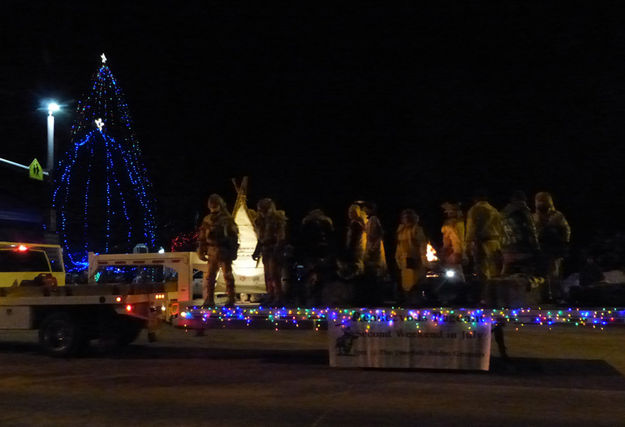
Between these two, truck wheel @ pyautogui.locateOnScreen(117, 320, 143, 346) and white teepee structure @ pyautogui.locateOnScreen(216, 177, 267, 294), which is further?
white teepee structure @ pyautogui.locateOnScreen(216, 177, 267, 294)

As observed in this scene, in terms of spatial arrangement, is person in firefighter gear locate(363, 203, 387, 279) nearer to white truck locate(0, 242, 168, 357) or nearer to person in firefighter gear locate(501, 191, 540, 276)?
person in firefighter gear locate(501, 191, 540, 276)

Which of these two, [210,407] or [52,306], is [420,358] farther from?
[52,306]

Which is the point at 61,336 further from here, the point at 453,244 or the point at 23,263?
the point at 453,244

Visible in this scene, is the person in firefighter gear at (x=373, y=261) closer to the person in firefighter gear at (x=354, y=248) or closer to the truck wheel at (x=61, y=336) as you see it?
the person in firefighter gear at (x=354, y=248)

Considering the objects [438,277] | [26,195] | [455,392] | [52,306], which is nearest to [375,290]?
[438,277]

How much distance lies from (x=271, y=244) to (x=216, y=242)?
84 centimetres

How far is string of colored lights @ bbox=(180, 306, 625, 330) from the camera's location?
929 cm

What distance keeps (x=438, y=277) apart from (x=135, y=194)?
80.9 feet

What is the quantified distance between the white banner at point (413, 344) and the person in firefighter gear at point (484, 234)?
834mm

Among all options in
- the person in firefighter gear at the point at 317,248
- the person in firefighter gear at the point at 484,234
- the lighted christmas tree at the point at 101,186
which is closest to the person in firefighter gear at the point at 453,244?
the person in firefighter gear at the point at 484,234

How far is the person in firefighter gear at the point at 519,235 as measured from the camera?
971 cm

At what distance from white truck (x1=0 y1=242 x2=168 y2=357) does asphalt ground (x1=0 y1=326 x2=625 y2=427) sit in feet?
1.18

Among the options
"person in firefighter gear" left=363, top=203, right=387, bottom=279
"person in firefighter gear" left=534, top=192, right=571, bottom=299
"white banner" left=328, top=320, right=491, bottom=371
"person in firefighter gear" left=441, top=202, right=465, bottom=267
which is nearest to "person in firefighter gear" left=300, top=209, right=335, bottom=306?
"person in firefighter gear" left=363, top=203, right=387, bottom=279

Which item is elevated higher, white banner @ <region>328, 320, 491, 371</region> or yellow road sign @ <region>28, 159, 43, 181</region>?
yellow road sign @ <region>28, 159, 43, 181</region>
